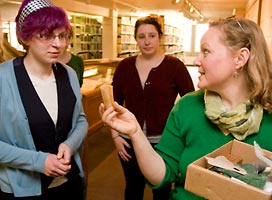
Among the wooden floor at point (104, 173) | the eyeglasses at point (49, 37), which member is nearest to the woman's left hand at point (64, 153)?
the eyeglasses at point (49, 37)

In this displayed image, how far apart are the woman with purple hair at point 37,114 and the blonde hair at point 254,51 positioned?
2.48 ft

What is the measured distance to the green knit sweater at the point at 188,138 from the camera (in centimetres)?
109

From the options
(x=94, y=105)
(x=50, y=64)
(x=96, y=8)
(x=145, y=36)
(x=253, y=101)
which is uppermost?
(x=96, y=8)

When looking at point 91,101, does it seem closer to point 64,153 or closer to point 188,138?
point 64,153

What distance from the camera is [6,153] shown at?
1211 millimetres

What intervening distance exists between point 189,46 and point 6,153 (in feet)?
56.7

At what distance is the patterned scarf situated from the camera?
104 cm

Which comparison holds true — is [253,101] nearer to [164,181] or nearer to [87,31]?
[164,181]

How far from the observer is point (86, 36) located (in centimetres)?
955

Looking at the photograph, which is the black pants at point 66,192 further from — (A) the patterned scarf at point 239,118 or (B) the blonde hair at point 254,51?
(B) the blonde hair at point 254,51

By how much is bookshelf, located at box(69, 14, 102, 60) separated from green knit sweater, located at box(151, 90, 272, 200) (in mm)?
7913

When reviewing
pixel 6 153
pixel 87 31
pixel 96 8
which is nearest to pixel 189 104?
pixel 6 153

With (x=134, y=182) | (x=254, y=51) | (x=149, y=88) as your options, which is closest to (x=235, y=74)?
(x=254, y=51)

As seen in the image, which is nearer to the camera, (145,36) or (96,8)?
(145,36)
